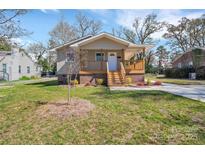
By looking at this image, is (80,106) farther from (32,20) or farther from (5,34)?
(32,20)

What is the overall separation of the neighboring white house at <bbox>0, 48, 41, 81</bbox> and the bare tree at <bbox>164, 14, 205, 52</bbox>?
86.7 feet

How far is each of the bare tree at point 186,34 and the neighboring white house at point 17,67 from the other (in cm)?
2643

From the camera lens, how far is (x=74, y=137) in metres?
5.86

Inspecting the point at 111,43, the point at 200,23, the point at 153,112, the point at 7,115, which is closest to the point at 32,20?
the point at 111,43

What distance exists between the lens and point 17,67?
3394cm

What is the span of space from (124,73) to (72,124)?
1255 cm

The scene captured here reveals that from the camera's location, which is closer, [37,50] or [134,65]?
[134,65]

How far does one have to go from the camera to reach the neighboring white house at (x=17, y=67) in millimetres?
31053

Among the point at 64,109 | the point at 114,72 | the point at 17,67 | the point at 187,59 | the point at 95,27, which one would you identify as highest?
the point at 95,27

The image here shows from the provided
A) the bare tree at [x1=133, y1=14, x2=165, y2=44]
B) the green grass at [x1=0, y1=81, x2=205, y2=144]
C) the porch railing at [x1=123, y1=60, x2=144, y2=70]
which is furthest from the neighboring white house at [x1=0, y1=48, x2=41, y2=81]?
the green grass at [x1=0, y1=81, x2=205, y2=144]

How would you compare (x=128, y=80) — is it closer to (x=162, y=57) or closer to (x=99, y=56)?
(x=99, y=56)

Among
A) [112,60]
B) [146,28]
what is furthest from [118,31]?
[112,60]

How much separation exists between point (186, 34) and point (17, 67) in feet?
101
